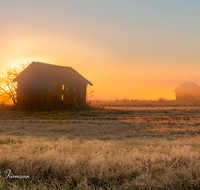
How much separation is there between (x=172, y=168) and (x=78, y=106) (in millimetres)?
27832

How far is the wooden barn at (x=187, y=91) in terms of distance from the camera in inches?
2515

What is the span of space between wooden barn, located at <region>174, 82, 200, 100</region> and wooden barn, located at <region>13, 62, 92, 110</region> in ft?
132

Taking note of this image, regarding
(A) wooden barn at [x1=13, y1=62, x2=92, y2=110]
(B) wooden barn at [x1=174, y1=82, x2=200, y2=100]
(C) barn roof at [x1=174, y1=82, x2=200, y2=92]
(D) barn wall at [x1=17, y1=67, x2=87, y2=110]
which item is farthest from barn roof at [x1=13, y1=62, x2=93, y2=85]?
(C) barn roof at [x1=174, y1=82, x2=200, y2=92]

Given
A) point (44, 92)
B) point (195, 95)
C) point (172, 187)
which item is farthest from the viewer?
point (195, 95)

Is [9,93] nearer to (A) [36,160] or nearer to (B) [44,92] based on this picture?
(B) [44,92]

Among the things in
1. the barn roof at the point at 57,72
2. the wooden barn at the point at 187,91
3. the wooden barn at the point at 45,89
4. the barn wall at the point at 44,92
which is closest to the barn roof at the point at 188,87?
the wooden barn at the point at 187,91

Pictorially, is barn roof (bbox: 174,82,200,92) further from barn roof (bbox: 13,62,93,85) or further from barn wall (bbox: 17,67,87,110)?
barn wall (bbox: 17,67,87,110)

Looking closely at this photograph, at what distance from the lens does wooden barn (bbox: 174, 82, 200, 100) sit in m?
63.9

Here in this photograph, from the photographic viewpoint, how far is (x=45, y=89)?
98.7 feet

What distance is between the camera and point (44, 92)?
30.1 metres

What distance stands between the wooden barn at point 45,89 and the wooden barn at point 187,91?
40.1 metres

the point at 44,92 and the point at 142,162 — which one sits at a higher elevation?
the point at 44,92

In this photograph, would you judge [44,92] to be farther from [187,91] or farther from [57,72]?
[187,91]

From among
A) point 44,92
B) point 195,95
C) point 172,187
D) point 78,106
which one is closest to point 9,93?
point 44,92
